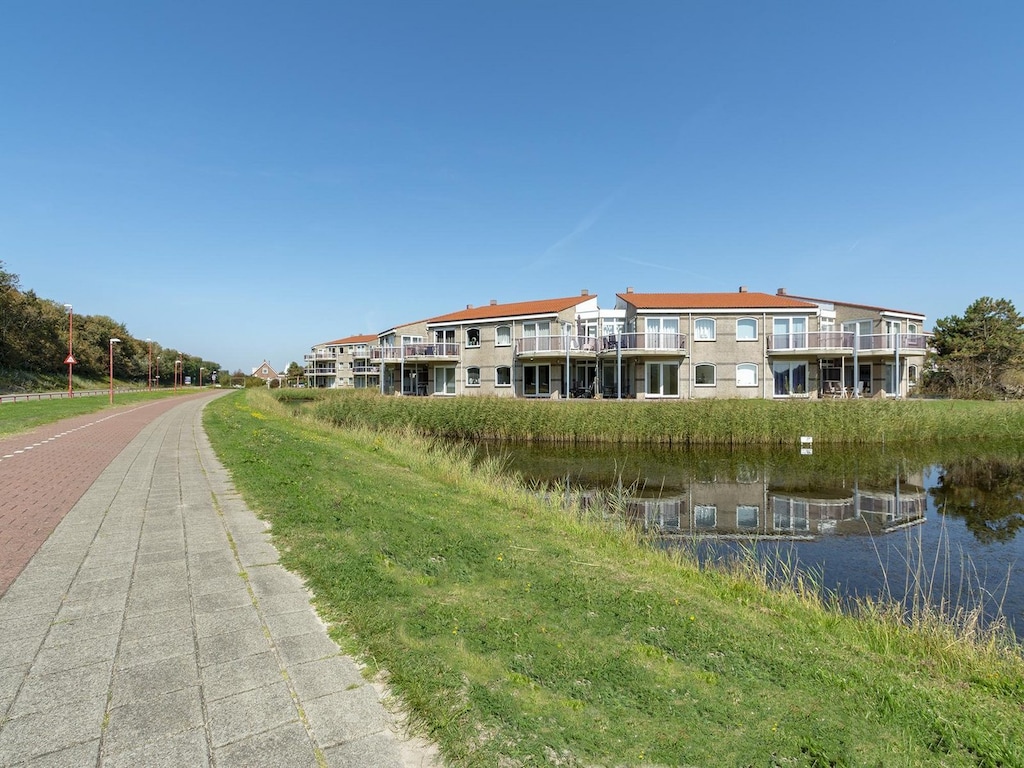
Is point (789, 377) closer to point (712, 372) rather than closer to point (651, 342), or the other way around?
point (712, 372)

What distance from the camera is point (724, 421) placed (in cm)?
1975

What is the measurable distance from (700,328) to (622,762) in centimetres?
2932

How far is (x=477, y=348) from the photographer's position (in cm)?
3441

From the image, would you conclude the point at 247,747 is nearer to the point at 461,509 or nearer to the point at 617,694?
the point at 617,694

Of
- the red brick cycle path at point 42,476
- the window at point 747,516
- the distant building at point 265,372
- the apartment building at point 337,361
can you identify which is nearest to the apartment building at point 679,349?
the window at point 747,516

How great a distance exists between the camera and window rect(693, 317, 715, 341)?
29.0 meters

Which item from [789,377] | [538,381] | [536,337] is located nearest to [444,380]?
[538,381]

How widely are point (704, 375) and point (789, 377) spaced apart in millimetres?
4758

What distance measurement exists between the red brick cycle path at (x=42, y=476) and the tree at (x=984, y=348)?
138ft

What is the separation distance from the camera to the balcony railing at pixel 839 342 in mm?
27516

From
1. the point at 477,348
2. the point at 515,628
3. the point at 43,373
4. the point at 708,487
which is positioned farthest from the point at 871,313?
the point at 43,373

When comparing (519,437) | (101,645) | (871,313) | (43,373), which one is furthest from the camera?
(43,373)

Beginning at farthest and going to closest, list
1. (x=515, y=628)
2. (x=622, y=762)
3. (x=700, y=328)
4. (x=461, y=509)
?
(x=700, y=328) < (x=461, y=509) < (x=515, y=628) < (x=622, y=762)

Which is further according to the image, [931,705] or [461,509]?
[461,509]
